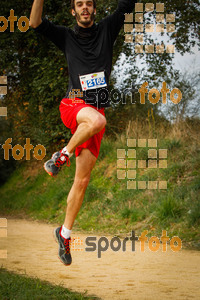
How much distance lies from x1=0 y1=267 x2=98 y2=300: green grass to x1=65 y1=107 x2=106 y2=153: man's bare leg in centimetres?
201

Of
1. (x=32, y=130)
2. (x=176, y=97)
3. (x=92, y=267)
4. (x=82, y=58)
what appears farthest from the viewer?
(x=32, y=130)

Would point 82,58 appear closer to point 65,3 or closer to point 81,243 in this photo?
point 81,243

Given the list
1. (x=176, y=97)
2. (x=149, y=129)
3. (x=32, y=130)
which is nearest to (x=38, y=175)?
(x=32, y=130)

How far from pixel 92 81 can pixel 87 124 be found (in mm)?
437

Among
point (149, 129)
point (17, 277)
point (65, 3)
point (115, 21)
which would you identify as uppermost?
point (65, 3)

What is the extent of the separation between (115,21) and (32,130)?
1026 cm

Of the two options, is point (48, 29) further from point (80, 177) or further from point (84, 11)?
point (80, 177)

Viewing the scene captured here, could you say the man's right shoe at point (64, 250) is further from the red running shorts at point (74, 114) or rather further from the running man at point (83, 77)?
the red running shorts at point (74, 114)

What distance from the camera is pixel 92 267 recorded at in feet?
21.3

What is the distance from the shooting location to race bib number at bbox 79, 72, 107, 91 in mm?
3740

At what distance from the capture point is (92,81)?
373cm

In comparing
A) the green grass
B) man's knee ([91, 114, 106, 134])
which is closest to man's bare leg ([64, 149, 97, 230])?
man's knee ([91, 114, 106, 134])

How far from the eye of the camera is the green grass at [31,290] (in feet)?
15.6

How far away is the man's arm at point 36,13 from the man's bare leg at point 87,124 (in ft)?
2.98
